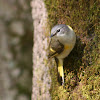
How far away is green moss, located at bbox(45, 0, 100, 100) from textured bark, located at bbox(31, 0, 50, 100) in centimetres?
23

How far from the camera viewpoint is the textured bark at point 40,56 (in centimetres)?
163

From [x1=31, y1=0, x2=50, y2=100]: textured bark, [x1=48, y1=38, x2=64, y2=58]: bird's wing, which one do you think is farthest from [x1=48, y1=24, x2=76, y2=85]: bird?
[x1=31, y1=0, x2=50, y2=100]: textured bark

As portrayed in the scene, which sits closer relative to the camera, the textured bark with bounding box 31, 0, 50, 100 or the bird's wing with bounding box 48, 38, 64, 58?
the bird's wing with bounding box 48, 38, 64, 58

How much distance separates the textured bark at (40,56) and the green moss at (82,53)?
226 millimetres

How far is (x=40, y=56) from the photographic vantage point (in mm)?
1759

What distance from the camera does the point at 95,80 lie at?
1.28 m

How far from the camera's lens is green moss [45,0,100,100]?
1.30 metres

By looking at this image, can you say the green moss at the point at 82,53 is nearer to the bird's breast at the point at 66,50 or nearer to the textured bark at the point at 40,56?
the bird's breast at the point at 66,50

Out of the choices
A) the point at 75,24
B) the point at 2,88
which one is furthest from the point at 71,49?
the point at 2,88

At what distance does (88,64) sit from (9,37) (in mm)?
2501

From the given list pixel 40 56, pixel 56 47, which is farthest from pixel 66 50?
pixel 40 56

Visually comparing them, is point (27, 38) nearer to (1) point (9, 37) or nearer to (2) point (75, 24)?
(1) point (9, 37)

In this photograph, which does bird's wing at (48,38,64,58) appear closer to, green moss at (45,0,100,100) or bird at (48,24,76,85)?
bird at (48,24,76,85)

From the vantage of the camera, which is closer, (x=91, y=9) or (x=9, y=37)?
(x=91, y=9)
